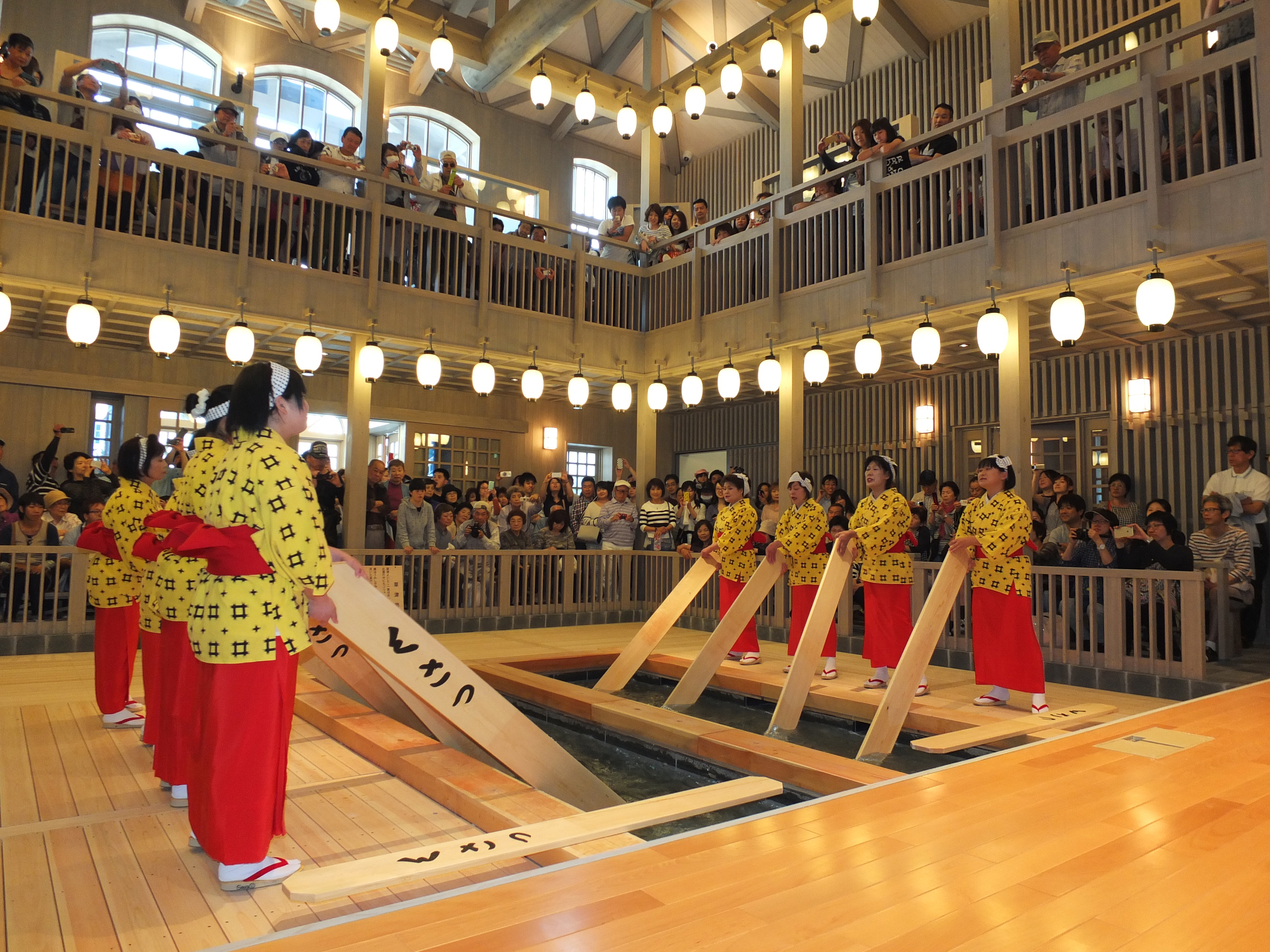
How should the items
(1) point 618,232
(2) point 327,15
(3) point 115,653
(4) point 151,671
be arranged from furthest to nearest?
1. (1) point 618,232
2. (2) point 327,15
3. (3) point 115,653
4. (4) point 151,671

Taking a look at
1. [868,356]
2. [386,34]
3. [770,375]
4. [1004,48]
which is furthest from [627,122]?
[868,356]

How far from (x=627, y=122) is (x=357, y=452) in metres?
5.41

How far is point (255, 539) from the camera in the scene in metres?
2.48

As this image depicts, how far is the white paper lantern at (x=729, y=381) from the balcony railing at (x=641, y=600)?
1.91 meters

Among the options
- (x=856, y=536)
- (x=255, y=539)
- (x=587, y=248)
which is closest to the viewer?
(x=255, y=539)

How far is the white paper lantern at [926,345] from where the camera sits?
6996 millimetres

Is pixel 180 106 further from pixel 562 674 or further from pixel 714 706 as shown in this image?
pixel 714 706

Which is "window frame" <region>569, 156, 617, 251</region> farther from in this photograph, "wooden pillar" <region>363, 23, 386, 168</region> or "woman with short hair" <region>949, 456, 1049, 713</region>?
"woman with short hair" <region>949, 456, 1049, 713</region>

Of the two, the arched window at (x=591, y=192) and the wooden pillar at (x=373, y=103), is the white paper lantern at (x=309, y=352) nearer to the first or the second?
the wooden pillar at (x=373, y=103)

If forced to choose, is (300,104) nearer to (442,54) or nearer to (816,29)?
(442,54)

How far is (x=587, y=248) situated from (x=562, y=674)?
600cm

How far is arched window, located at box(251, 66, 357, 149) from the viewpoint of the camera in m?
11.9

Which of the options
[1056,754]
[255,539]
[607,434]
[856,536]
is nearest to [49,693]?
[255,539]

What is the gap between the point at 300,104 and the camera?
1222 cm
